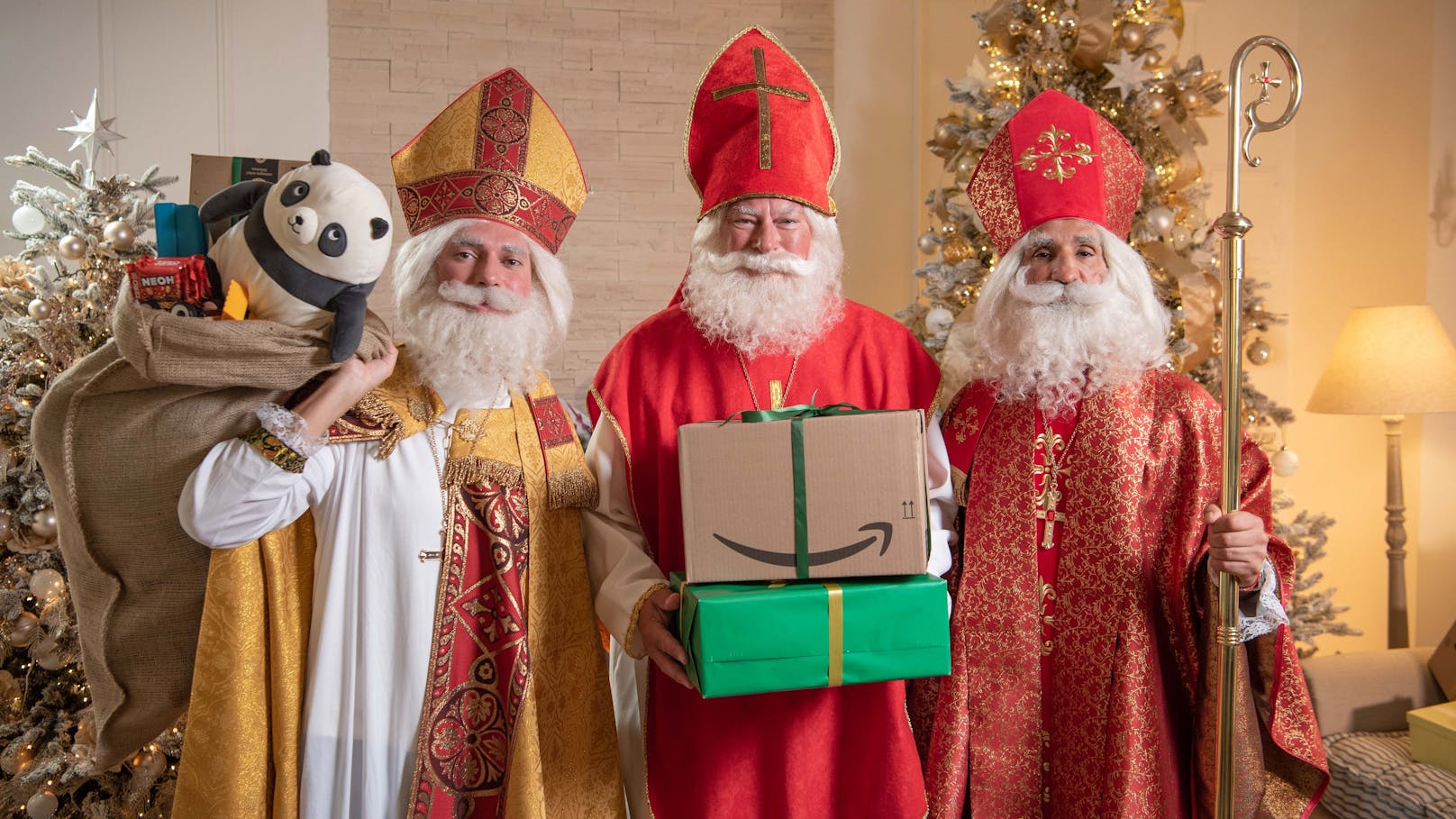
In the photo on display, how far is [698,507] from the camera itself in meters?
1.73

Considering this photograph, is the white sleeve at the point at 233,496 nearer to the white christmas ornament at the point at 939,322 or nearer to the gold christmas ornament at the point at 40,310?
the gold christmas ornament at the point at 40,310

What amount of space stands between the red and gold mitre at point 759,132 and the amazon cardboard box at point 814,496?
72 centimetres

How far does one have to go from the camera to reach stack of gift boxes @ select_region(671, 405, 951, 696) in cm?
171

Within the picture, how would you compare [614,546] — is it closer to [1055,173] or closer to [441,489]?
[441,489]

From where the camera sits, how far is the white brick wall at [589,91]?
4586mm

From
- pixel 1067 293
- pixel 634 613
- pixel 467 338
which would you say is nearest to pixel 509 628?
pixel 634 613

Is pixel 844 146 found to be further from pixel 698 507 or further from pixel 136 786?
pixel 136 786

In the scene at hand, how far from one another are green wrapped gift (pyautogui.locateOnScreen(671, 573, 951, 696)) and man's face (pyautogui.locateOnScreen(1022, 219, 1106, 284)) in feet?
2.82

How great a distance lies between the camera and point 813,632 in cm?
170

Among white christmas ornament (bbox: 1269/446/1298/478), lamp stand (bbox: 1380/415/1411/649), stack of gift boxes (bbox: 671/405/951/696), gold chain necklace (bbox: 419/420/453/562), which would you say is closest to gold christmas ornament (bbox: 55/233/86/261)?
gold chain necklace (bbox: 419/420/453/562)

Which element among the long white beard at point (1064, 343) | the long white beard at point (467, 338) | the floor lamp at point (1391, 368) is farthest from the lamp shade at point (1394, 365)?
the long white beard at point (467, 338)

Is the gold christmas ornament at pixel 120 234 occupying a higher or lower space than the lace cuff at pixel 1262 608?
higher

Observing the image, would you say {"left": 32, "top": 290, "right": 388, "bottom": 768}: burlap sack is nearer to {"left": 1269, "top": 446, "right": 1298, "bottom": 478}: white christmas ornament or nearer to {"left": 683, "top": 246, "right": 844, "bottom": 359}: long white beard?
{"left": 683, "top": 246, "right": 844, "bottom": 359}: long white beard

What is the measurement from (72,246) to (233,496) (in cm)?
166
